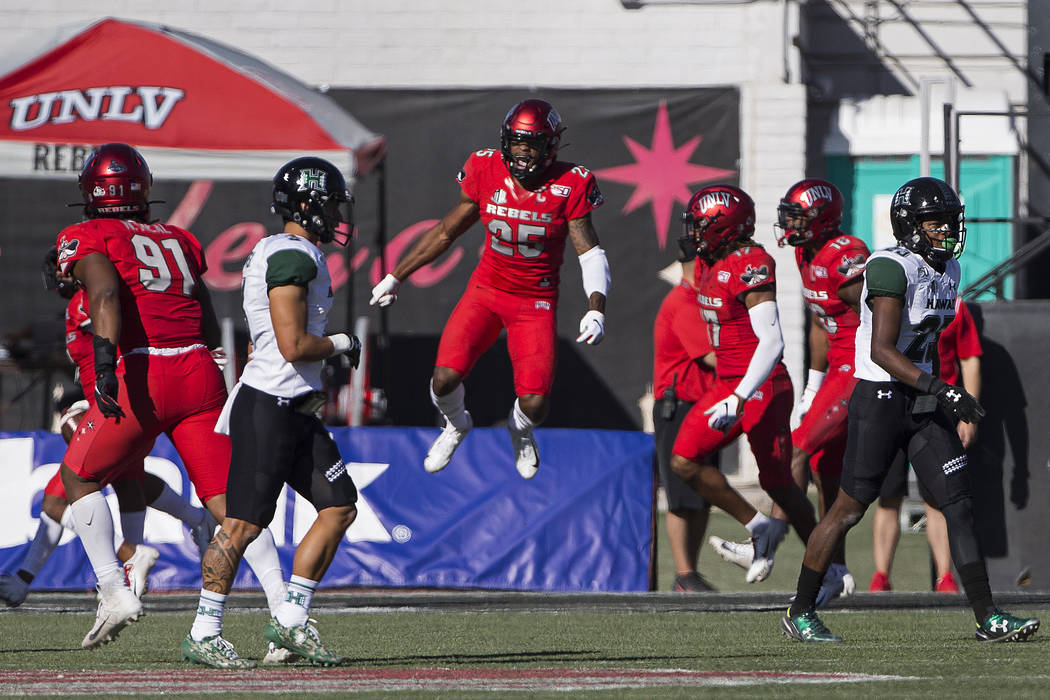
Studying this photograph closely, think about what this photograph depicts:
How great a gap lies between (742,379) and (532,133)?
1812 millimetres

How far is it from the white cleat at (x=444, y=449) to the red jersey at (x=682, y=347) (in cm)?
164

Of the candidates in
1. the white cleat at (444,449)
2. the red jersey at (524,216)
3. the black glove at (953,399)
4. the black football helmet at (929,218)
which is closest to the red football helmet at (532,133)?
the red jersey at (524,216)

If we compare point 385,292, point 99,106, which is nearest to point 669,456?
point 385,292

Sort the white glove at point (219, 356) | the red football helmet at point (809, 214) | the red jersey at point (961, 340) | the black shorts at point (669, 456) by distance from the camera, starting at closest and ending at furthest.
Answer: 1. the white glove at point (219, 356)
2. the red football helmet at point (809, 214)
3. the red jersey at point (961, 340)
4. the black shorts at point (669, 456)

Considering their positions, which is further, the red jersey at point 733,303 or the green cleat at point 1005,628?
the red jersey at point 733,303

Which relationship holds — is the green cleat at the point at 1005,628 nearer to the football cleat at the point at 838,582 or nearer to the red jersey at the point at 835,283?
the football cleat at the point at 838,582

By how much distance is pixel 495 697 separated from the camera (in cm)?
528

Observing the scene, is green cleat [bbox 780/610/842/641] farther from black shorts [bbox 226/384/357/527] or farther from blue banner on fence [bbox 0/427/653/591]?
blue banner on fence [bbox 0/427/653/591]

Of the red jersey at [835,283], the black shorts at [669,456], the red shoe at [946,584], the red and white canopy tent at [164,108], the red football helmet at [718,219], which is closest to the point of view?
the red football helmet at [718,219]

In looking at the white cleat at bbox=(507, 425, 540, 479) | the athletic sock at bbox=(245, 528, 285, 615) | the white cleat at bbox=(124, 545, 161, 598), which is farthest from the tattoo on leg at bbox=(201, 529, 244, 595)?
the white cleat at bbox=(507, 425, 540, 479)

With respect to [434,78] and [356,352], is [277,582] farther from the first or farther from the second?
[434,78]

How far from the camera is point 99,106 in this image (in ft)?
43.3

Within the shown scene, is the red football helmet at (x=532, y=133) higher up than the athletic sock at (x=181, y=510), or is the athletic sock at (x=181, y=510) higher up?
the red football helmet at (x=532, y=133)

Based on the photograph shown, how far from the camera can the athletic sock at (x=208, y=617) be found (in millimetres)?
6199
